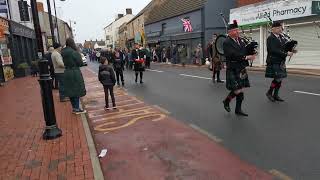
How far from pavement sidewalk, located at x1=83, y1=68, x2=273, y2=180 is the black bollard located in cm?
79

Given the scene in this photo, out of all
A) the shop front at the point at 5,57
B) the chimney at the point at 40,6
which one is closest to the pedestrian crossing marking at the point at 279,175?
the shop front at the point at 5,57

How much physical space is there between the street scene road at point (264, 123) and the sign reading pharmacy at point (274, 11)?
7546 millimetres

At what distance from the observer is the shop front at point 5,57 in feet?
66.9

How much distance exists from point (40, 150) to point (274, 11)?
1727 cm

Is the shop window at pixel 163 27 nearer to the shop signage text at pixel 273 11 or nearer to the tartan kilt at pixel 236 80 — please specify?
the shop signage text at pixel 273 11

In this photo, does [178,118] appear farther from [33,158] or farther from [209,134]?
[33,158]

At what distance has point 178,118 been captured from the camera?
788 centimetres

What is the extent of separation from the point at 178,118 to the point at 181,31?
85.2 ft

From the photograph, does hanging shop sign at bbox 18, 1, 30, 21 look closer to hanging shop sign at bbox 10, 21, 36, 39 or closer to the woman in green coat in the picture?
hanging shop sign at bbox 10, 21, 36, 39

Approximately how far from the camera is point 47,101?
6.53 m

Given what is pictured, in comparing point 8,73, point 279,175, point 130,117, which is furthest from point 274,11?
point 279,175

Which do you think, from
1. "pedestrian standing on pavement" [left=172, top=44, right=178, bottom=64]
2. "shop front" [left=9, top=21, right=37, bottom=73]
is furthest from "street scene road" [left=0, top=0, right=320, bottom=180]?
"pedestrian standing on pavement" [left=172, top=44, right=178, bottom=64]

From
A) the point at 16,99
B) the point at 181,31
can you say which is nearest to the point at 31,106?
the point at 16,99

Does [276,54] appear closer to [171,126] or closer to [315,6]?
[171,126]
